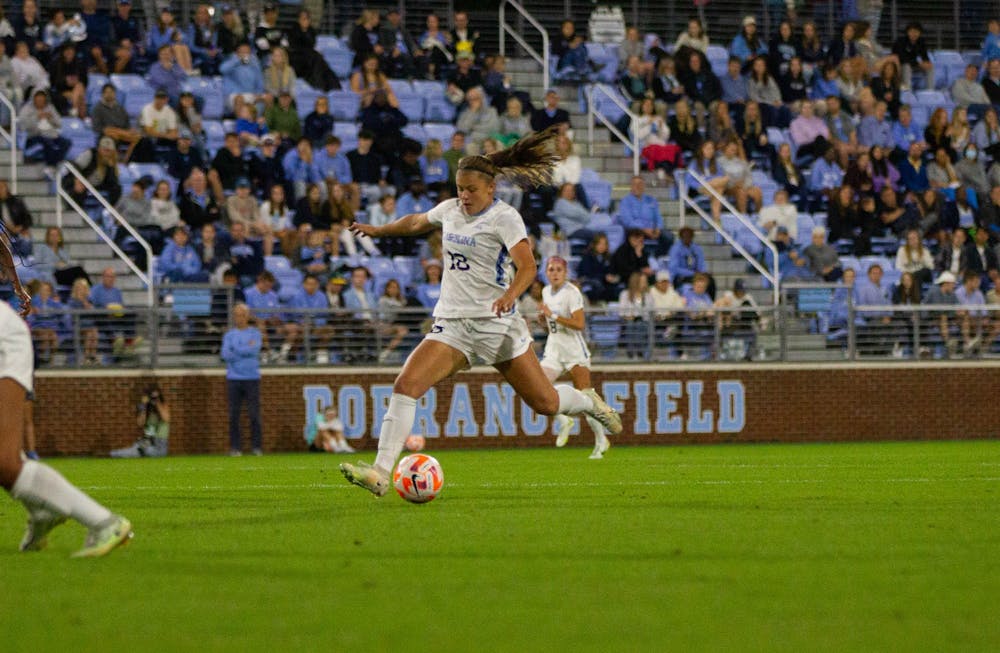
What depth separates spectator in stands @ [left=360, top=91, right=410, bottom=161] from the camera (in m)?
25.8

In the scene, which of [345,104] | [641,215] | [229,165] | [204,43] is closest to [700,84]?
[641,215]

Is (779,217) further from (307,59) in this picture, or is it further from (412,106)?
(307,59)

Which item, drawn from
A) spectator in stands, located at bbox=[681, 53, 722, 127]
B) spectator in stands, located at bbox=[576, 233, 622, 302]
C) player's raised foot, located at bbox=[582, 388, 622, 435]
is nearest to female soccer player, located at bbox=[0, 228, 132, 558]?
player's raised foot, located at bbox=[582, 388, 622, 435]

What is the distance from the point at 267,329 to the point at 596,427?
20.3ft

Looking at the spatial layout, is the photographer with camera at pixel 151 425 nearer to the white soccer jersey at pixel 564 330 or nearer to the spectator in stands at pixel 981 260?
the white soccer jersey at pixel 564 330

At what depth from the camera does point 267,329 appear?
2336cm

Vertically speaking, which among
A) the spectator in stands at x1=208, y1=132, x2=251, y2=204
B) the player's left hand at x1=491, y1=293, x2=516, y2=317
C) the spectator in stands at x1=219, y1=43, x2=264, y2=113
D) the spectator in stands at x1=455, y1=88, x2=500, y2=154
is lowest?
the player's left hand at x1=491, y1=293, x2=516, y2=317

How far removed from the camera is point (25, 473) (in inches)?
296

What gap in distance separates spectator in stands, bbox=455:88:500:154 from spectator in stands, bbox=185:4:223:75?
4.14 meters

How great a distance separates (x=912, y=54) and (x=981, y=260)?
6266 millimetres

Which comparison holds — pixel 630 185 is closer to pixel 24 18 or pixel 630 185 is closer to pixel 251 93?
pixel 251 93

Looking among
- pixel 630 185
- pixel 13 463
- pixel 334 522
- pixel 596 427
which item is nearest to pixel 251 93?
pixel 630 185

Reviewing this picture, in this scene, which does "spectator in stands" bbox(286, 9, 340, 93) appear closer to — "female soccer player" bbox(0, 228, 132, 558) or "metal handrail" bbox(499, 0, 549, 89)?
"metal handrail" bbox(499, 0, 549, 89)

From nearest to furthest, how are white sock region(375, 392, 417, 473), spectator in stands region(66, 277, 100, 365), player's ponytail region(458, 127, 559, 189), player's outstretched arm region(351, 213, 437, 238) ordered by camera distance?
white sock region(375, 392, 417, 473) < player's ponytail region(458, 127, 559, 189) < player's outstretched arm region(351, 213, 437, 238) < spectator in stands region(66, 277, 100, 365)
